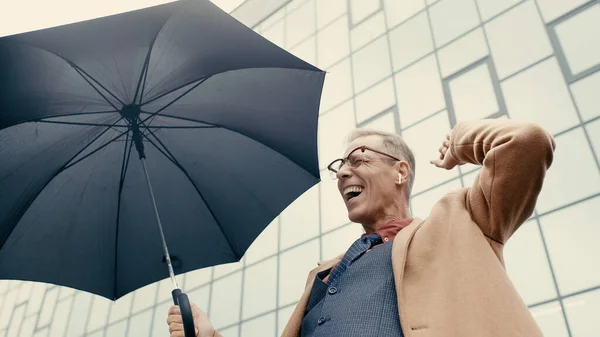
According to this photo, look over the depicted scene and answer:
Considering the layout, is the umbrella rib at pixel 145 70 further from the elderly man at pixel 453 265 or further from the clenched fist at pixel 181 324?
the elderly man at pixel 453 265

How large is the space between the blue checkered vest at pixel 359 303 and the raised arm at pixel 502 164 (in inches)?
13.9

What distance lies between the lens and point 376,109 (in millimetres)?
5594

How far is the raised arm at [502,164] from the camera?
1408mm

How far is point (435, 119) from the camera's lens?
4.89 meters

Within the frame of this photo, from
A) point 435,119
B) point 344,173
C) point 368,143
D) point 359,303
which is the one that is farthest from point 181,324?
point 435,119

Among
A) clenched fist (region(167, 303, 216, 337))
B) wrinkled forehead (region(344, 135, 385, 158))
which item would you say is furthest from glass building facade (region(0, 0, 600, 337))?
clenched fist (region(167, 303, 216, 337))

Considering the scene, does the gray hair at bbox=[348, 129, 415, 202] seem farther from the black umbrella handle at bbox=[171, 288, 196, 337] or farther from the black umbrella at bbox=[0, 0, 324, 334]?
the black umbrella handle at bbox=[171, 288, 196, 337]

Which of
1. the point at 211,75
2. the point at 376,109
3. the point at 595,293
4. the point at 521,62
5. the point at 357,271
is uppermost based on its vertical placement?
the point at 376,109

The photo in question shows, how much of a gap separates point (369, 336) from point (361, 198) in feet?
2.43

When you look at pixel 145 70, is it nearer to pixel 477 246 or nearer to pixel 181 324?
pixel 181 324

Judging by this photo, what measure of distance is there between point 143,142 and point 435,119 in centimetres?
310

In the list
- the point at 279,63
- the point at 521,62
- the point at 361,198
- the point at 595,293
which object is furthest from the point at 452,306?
the point at 521,62

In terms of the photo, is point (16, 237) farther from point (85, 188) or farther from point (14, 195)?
point (85, 188)

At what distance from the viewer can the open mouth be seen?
2197 millimetres
